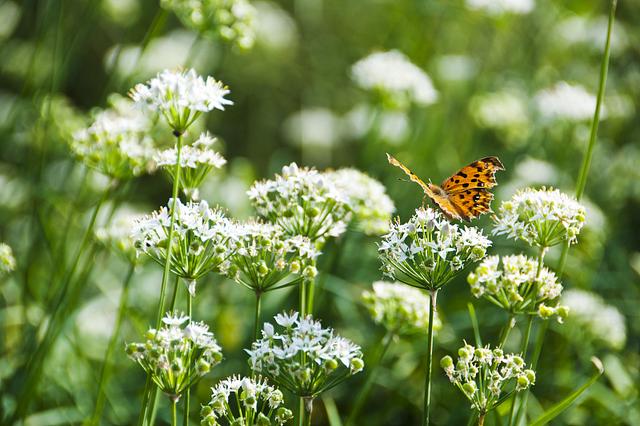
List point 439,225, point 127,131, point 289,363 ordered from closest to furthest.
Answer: point 289,363
point 439,225
point 127,131

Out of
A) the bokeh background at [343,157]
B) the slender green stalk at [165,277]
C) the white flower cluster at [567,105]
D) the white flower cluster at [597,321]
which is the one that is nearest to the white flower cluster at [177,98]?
the slender green stalk at [165,277]

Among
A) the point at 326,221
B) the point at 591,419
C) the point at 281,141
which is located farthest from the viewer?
the point at 281,141

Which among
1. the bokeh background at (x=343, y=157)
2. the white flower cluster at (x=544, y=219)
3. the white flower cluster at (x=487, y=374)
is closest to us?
the white flower cluster at (x=487, y=374)

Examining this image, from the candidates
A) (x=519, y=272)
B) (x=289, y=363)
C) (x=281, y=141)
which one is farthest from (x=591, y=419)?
(x=281, y=141)

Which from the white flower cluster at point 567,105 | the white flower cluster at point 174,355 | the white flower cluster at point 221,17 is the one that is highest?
the white flower cluster at point 567,105

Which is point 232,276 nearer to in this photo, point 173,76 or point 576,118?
point 173,76

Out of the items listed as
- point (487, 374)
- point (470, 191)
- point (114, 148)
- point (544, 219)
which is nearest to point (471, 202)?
point (470, 191)

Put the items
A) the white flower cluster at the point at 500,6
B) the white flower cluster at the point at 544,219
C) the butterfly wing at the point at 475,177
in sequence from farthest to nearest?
1. the white flower cluster at the point at 500,6
2. the butterfly wing at the point at 475,177
3. the white flower cluster at the point at 544,219

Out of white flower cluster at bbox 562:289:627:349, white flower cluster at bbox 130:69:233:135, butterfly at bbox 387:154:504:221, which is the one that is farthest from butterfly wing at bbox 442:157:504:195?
white flower cluster at bbox 562:289:627:349

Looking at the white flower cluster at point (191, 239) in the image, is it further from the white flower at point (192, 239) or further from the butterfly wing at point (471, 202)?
the butterfly wing at point (471, 202)
